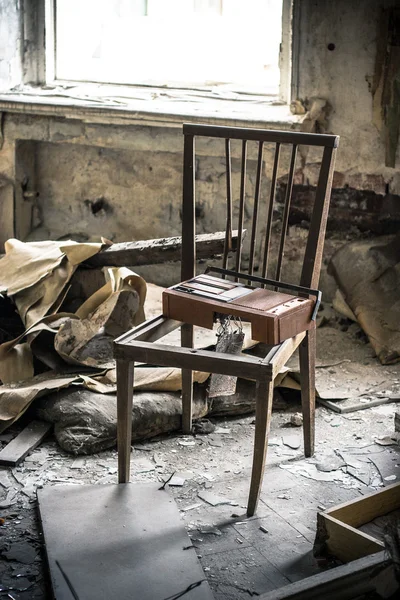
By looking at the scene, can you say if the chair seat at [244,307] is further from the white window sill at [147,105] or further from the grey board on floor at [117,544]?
the white window sill at [147,105]

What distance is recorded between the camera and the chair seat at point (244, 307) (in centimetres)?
273

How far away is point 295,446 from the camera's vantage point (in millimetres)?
3264

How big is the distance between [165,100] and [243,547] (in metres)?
2.74

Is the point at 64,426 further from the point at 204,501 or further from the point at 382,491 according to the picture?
the point at 382,491

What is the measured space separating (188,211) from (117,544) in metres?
1.22

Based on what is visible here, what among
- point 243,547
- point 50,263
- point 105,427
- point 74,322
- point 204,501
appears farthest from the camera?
point 50,263

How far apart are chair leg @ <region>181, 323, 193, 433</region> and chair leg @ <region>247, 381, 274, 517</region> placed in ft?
1.89

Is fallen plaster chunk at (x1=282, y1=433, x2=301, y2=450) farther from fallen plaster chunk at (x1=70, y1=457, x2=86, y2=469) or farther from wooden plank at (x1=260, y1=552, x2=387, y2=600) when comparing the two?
wooden plank at (x1=260, y1=552, x2=387, y2=600)

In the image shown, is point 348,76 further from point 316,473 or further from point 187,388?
point 316,473

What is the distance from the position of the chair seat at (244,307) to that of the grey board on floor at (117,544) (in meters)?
0.62

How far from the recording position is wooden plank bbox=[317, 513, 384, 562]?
7.82 feet

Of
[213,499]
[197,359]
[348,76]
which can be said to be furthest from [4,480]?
[348,76]

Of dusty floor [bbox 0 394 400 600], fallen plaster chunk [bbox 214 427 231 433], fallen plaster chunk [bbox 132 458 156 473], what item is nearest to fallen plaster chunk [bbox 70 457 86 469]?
dusty floor [bbox 0 394 400 600]

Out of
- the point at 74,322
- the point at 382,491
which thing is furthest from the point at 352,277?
the point at 382,491
